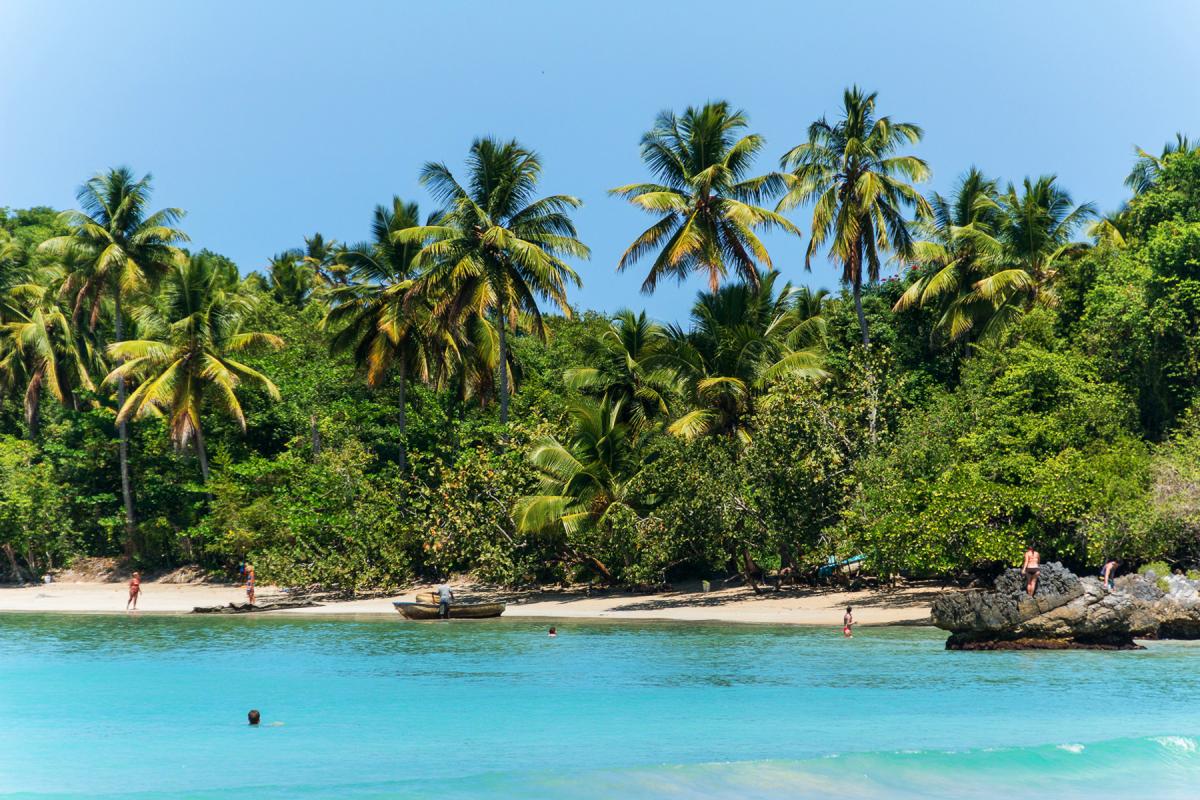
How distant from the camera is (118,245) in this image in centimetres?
4575

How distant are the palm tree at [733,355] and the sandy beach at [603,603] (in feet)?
16.4

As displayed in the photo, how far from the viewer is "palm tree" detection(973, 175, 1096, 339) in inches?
1476

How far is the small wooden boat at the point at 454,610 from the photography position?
1210 inches

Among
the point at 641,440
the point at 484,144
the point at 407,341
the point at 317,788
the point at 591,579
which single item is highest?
the point at 484,144

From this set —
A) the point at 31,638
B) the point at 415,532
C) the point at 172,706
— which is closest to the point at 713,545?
the point at 415,532

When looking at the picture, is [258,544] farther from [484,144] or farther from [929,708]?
[929,708]

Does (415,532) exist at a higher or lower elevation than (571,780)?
higher

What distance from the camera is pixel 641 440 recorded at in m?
34.6

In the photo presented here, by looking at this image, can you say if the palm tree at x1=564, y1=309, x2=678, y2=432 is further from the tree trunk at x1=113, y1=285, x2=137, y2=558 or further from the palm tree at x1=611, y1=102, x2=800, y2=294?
the tree trunk at x1=113, y1=285, x2=137, y2=558

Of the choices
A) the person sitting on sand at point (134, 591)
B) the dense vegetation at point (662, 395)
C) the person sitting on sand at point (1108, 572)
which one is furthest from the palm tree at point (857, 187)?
the person sitting on sand at point (134, 591)

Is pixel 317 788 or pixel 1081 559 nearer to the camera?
pixel 317 788

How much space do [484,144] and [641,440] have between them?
11.8 meters

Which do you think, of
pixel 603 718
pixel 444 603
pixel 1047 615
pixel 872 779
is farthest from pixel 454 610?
pixel 872 779

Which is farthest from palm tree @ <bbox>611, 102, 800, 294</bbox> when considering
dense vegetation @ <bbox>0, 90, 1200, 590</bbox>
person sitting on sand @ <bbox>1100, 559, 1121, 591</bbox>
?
person sitting on sand @ <bbox>1100, 559, 1121, 591</bbox>
